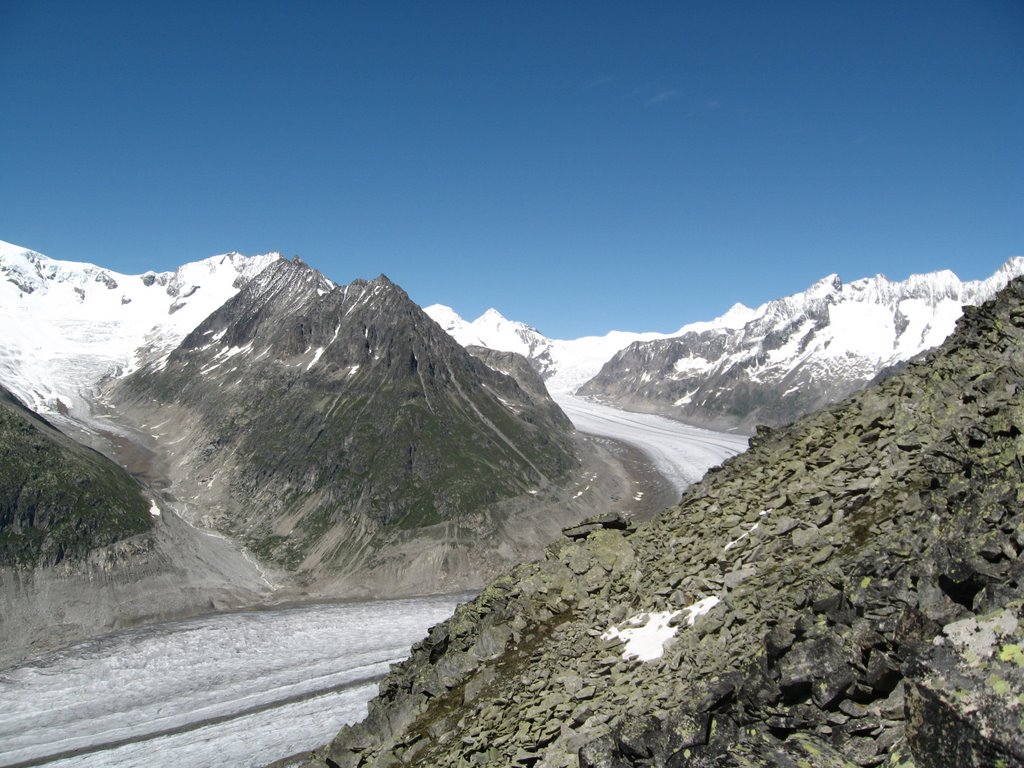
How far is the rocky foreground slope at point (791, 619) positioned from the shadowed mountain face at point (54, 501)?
14108 centimetres

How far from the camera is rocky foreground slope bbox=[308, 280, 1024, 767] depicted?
14.0 m

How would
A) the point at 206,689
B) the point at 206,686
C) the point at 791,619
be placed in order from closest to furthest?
the point at 791,619 < the point at 206,689 < the point at 206,686

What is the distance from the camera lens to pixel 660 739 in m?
17.0

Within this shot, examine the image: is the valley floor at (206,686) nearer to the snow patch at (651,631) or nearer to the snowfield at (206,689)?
the snowfield at (206,689)

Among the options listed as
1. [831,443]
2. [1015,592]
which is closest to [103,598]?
[831,443]

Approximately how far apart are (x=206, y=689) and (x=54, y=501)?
2967 inches

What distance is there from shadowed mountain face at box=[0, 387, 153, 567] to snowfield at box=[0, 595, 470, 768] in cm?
3087

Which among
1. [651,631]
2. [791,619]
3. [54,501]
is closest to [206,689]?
[54,501]

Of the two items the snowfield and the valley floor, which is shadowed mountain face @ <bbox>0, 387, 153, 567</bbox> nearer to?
the valley floor

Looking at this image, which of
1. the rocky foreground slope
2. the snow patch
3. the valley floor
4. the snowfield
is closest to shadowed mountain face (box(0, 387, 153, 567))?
the valley floor

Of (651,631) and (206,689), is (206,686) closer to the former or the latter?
(206,689)

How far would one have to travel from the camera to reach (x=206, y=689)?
359 feet

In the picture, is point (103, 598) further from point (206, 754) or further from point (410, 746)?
point (410, 746)

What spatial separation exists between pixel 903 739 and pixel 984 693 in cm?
298
